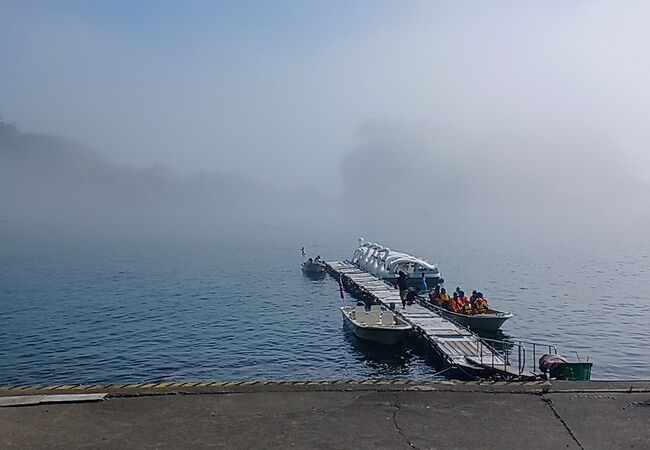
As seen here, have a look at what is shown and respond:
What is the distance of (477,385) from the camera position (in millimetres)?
15016

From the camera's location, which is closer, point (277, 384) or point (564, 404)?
point (564, 404)

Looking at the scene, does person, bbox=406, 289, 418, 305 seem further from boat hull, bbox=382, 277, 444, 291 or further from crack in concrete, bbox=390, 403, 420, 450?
crack in concrete, bbox=390, 403, 420, 450

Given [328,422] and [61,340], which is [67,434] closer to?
[328,422]

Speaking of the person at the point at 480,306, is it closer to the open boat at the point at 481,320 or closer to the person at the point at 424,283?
the open boat at the point at 481,320

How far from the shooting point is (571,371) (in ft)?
68.9

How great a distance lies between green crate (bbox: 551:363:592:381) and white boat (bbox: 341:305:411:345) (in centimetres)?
1124

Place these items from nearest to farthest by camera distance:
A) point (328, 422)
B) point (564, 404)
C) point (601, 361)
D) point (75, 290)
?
point (328, 422)
point (564, 404)
point (601, 361)
point (75, 290)

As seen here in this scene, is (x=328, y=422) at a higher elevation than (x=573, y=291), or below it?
higher

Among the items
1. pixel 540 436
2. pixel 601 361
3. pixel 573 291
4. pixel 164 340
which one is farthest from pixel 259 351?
pixel 573 291

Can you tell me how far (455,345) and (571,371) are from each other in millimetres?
8298

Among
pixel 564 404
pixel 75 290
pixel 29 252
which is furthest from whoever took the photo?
pixel 29 252

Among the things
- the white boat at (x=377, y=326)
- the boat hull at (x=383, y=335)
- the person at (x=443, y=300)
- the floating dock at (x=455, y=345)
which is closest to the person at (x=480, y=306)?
the person at (x=443, y=300)

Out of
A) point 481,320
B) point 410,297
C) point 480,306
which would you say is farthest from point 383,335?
point 410,297

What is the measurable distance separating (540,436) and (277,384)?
6.16m
